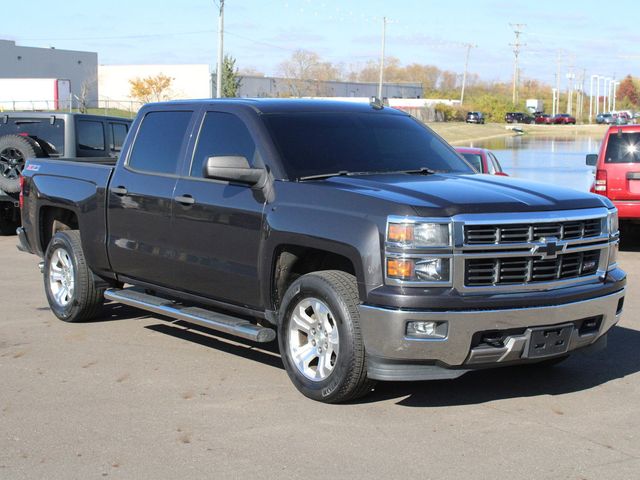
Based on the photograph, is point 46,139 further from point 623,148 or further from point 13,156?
point 623,148

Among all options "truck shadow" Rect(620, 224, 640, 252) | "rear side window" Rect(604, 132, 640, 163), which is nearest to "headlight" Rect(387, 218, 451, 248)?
"rear side window" Rect(604, 132, 640, 163)

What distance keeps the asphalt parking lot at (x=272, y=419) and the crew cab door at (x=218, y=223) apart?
24.8 inches

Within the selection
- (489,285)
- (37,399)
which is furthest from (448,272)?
(37,399)

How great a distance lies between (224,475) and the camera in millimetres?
4996

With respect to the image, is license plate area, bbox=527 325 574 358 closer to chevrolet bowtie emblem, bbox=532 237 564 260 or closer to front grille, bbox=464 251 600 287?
front grille, bbox=464 251 600 287

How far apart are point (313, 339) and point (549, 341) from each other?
146cm

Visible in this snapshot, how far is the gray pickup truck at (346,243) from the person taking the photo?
578 centimetres

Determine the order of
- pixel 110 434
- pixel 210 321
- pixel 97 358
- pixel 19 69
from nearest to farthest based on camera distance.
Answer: pixel 110 434 → pixel 210 321 → pixel 97 358 → pixel 19 69

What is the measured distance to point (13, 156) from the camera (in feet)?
48.0

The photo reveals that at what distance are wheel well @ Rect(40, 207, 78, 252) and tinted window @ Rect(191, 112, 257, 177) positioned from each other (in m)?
2.26

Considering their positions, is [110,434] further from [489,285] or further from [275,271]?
[489,285]

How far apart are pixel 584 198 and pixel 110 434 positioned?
129 inches

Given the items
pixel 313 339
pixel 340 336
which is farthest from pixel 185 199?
pixel 340 336

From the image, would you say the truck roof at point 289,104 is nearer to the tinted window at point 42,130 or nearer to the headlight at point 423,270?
the headlight at point 423,270
